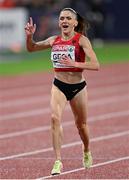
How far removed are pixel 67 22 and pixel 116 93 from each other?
9.61 m

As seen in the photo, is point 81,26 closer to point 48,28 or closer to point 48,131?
point 48,131

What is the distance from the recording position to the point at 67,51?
960 cm

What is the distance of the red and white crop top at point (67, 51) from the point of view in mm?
9609

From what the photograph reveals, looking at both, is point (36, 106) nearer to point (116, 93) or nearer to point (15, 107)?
point (15, 107)

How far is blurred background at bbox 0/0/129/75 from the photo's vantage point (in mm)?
27328

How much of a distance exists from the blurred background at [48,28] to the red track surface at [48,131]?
3.97 m

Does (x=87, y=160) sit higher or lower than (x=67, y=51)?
lower

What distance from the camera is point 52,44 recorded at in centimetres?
973

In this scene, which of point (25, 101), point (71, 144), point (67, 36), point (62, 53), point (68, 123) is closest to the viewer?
point (62, 53)

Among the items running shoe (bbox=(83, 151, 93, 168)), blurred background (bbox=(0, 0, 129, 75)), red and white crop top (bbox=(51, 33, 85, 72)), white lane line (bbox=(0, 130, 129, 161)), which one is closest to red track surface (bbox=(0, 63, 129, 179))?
white lane line (bbox=(0, 130, 129, 161))

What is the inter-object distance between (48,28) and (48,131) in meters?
17.4

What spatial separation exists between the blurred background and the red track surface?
3.97m

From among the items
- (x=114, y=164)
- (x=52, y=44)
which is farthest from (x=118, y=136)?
(x=52, y=44)

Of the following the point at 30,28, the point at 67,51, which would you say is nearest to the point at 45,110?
the point at 30,28
